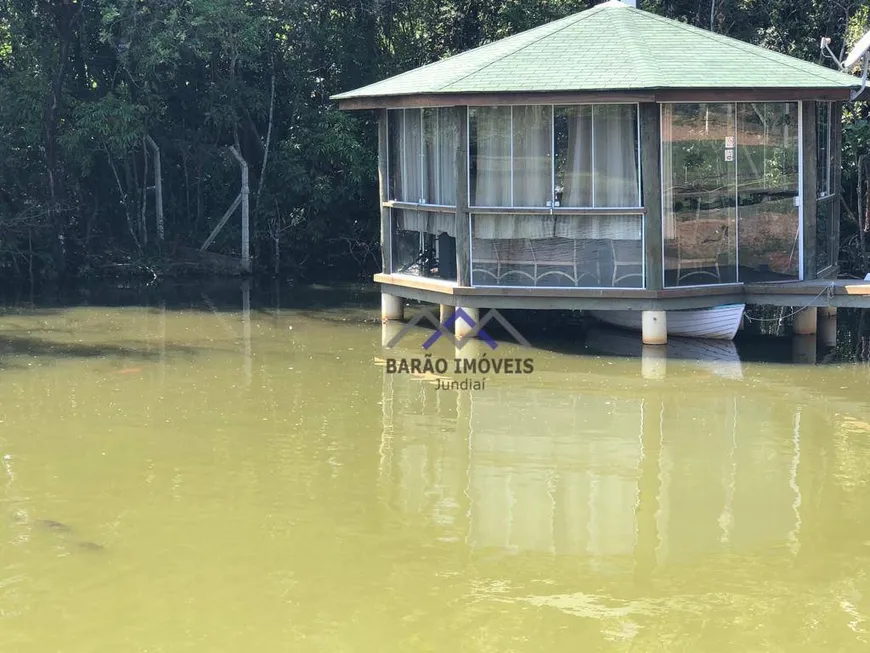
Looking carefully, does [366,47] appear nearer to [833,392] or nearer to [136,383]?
[136,383]

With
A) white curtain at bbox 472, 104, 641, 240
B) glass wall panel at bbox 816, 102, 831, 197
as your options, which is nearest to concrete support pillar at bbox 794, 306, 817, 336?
glass wall panel at bbox 816, 102, 831, 197

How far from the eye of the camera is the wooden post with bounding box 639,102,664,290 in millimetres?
14953

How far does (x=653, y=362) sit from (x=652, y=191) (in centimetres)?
214

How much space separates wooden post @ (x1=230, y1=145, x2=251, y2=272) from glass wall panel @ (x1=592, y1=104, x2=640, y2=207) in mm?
9094

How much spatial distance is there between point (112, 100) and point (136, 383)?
8.94 meters

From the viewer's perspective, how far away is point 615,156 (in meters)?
15.2

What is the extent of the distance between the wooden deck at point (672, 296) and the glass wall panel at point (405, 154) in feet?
6.48

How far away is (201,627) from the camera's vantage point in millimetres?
7168

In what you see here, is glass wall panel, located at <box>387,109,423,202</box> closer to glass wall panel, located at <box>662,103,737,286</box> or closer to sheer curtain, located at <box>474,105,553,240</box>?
sheer curtain, located at <box>474,105,553,240</box>

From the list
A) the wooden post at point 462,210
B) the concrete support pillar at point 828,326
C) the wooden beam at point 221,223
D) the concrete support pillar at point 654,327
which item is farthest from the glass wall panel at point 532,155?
the wooden beam at point 221,223

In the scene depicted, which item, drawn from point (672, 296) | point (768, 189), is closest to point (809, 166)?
point (768, 189)

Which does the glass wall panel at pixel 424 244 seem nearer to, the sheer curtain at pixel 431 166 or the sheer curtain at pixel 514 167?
the sheer curtain at pixel 431 166

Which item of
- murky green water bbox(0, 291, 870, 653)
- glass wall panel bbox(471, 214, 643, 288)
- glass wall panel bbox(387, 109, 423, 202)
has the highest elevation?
glass wall panel bbox(387, 109, 423, 202)

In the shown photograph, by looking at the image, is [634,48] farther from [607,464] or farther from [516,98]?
[607,464]
